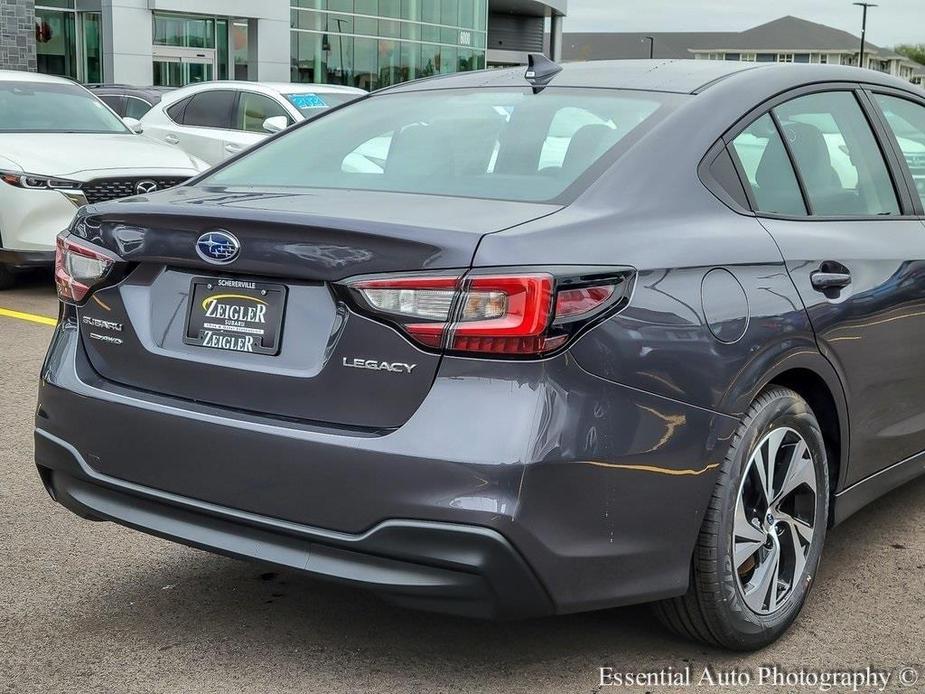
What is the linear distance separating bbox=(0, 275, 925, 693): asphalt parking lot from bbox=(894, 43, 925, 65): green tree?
13157 centimetres

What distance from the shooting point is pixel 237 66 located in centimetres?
3931

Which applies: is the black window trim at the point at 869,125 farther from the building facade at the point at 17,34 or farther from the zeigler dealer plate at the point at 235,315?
the building facade at the point at 17,34

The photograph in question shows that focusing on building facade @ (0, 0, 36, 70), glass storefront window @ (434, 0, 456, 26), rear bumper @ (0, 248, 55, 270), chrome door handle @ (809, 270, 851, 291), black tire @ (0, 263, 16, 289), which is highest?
glass storefront window @ (434, 0, 456, 26)

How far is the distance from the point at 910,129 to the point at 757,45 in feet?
361

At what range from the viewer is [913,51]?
126m

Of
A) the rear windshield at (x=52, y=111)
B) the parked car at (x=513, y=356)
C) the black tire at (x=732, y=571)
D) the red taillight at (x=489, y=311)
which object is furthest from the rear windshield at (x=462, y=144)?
the rear windshield at (x=52, y=111)

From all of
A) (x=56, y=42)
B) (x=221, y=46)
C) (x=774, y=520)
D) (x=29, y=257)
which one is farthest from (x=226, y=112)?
(x=221, y=46)

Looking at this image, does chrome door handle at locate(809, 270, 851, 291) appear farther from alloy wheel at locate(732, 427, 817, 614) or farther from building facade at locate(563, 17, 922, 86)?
building facade at locate(563, 17, 922, 86)

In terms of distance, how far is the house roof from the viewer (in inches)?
4218

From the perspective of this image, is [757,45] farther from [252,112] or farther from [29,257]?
[29,257]

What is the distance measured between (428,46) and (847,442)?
43.5 metres

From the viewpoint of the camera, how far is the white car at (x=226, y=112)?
14328 millimetres

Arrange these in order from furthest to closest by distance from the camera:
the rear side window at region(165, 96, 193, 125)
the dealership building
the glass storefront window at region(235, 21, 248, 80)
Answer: the glass storefront window at region(235, 21, 248, 80)
the dealership building
the rear side window at region(165, 96, 193, 125)

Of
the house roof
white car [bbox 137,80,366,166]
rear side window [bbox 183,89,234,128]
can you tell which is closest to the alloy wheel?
white car [bbox 137,80,366,166]
